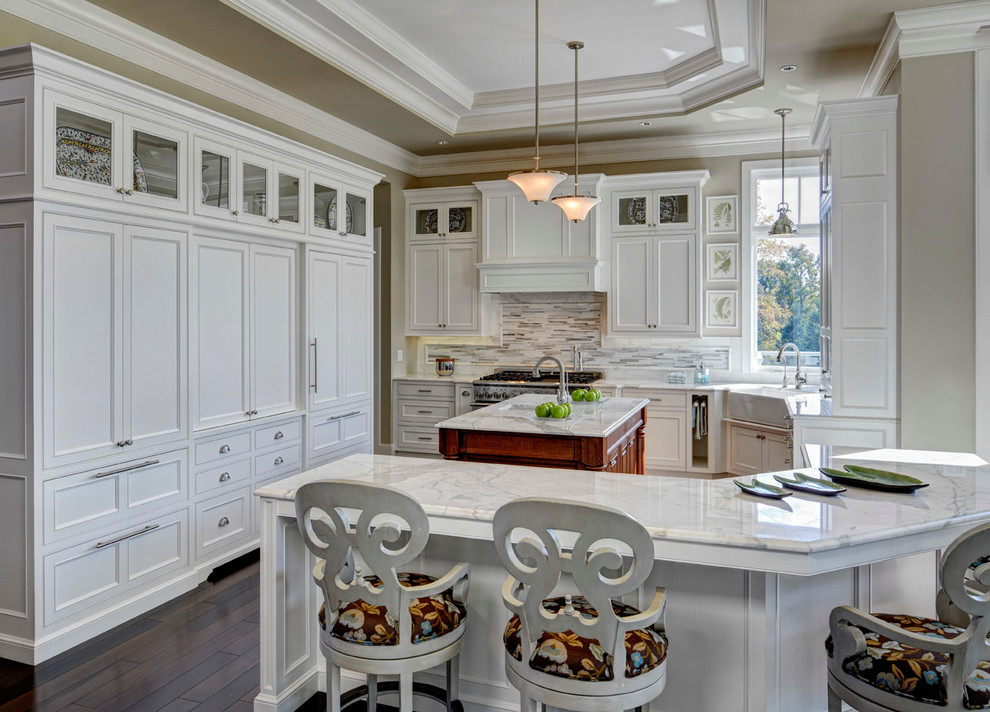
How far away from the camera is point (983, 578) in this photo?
1.58 m

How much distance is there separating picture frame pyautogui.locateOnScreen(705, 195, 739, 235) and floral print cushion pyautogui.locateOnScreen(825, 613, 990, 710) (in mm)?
4811

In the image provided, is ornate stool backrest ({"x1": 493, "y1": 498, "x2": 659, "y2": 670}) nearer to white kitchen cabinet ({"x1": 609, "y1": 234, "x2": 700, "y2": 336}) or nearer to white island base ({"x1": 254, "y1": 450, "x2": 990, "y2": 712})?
white island base ({"x1": 254, "y1": 450, "x2": 990, "y2": 712})

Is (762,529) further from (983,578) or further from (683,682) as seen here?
(683,682)

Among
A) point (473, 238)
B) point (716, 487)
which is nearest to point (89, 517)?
point (716, 487)

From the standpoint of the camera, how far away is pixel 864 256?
12.7ft

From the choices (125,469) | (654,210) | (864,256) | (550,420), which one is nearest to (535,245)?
(654,210)

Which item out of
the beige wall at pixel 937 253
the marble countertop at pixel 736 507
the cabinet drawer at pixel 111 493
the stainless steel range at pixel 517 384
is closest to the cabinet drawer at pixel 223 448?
the cabinet drawer at pixel 111 493

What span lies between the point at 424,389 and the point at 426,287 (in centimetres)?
105

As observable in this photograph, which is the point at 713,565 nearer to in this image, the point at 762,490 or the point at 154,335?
the point at 762,490

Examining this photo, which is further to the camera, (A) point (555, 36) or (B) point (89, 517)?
(A) point (555, 36)

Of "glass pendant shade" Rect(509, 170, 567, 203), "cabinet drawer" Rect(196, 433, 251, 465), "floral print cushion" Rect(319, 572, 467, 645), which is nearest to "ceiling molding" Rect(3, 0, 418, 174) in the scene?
"glass pendant shade" Rect(509, 170, 567, 203)

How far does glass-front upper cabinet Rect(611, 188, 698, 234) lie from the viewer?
5.97m

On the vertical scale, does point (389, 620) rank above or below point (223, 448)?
below

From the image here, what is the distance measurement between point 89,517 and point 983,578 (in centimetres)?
336
